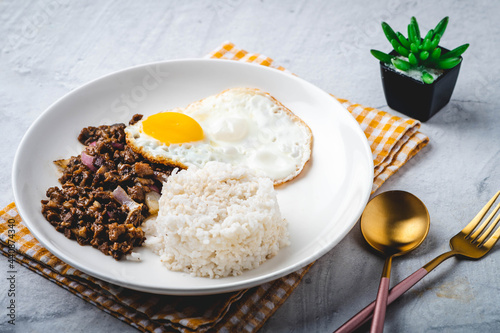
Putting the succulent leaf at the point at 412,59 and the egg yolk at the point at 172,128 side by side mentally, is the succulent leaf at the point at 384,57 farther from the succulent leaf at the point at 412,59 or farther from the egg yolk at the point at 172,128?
the egg yolk at the point at 172,128

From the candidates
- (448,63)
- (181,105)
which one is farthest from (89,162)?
(448,63)

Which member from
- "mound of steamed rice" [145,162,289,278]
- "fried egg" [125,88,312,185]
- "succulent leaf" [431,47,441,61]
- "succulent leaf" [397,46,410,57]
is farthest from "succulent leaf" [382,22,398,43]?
"mound of steamed rice" [145,162,289,278]

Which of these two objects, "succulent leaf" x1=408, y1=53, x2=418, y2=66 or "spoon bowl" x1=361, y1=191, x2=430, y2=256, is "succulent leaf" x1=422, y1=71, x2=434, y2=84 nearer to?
"succulent leaf" x1=408, y1=53, x2=418, y2=66

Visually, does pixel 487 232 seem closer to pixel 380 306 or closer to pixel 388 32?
pixel 380 306

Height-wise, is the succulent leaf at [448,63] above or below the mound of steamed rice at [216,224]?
above

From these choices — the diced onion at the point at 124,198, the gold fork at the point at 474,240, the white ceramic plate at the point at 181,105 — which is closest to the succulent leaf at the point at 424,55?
the white ceramic plate at the point at 181,105

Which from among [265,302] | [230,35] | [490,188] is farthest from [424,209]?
[230,35]
